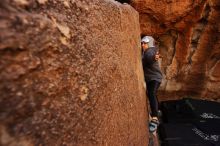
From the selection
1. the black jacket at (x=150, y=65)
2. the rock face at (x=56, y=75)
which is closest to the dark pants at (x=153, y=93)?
the black jacket at (x=150, y=65)

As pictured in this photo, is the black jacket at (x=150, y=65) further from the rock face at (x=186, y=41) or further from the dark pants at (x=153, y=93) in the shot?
the rock face at (x=186, y=41)

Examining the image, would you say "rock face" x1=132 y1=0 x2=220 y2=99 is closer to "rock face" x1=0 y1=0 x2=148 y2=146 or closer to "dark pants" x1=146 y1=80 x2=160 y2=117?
"dark pants" x1=146 y1=80 x2=160 y2=117

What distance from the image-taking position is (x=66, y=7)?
27.4 inches

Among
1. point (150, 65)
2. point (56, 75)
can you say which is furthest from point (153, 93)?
point (56, 75)

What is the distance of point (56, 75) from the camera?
2.01 ft

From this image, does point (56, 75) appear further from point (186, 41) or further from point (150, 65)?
point (186, 41)

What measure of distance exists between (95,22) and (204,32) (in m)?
3.19

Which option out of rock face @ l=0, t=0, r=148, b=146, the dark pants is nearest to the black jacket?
the dark pants

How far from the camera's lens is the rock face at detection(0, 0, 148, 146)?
491mm

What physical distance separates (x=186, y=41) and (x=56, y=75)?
3.37 meters

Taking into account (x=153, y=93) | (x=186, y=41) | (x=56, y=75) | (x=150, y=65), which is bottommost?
(x=186, y=41)

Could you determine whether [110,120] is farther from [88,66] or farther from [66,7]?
[66,7]

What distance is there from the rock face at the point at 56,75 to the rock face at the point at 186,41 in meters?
2.44

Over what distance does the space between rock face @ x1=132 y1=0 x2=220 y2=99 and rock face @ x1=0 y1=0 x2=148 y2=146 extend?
8.00 ft
